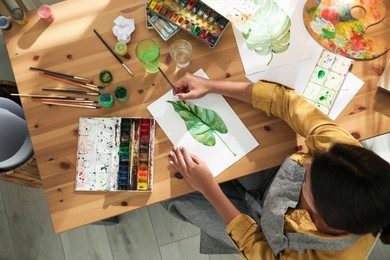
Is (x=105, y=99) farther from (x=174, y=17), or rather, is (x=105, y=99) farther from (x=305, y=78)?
(x=305, y=78)

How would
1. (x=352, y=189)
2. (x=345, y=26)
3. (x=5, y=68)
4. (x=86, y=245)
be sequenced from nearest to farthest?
(x=352, y=189) → (x=345, y=26) → (x=86, y=245) → (x=5, y=68)

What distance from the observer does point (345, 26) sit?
1.16 meters

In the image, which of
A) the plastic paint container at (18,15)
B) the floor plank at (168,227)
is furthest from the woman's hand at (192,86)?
the floor plank at (168,227)

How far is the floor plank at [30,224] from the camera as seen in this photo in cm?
173

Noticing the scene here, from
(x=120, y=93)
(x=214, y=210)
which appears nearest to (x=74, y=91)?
(x=120, y=93)

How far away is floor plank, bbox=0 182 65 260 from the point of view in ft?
5.68

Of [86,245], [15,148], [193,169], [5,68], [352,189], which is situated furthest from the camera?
[5,68]

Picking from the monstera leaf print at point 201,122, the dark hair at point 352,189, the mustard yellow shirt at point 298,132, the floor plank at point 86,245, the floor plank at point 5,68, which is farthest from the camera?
the floor plank at point 5,68

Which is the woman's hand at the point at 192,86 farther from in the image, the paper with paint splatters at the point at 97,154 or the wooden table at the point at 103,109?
the paper with paint splatters at the point at 97,154

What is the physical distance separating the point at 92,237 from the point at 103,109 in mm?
859

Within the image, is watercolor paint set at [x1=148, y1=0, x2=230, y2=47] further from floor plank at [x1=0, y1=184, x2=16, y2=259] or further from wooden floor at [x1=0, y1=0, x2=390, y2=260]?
floor plank at [x1=0, y1=184, x2=16, y2=259]

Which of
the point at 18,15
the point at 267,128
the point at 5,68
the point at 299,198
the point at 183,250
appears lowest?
the point at 183,250

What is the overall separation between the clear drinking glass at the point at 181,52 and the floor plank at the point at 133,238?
884mm

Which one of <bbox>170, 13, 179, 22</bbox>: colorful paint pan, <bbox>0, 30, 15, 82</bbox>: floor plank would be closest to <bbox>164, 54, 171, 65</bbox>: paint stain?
<bbox>170, 13, 179, 22</bbox>: colorful paint pan
